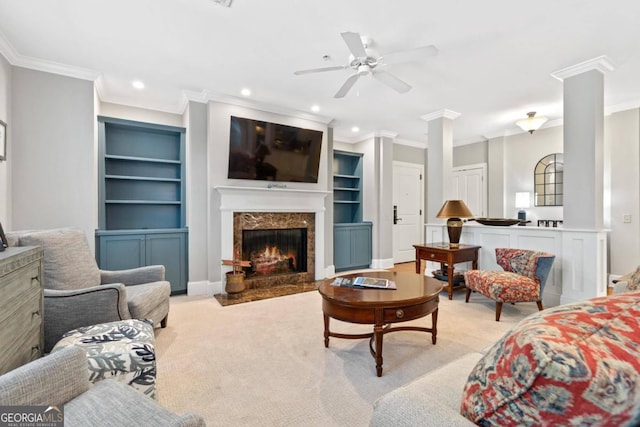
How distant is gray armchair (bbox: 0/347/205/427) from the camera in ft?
2.92

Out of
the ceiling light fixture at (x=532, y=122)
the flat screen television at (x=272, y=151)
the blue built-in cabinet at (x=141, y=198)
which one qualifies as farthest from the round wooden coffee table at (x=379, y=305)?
the ceiling light fixture at (x=532, y=122)

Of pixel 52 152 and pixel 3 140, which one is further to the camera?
pixel 52 152

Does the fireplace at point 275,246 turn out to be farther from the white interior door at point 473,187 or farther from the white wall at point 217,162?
the white interior door at point 473,187

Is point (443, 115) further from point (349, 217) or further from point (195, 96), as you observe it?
point (195, 96)

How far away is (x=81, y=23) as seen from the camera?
8.17ft

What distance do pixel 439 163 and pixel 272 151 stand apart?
8.46 ft

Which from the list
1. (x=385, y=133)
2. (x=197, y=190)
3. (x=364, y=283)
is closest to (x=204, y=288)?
(x=197, y=190)

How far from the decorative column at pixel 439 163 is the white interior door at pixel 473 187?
2000 mm

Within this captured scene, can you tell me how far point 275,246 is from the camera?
4559mm

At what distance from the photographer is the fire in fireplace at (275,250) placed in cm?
433

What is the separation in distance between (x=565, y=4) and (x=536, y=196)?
3930 millimetres

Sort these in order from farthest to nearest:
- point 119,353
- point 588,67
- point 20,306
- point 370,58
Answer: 1. point 588,67
2. point 370,58
3. point 119,353
4. point 20,306

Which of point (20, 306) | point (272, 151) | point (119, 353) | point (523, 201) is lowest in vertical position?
point (119, 353)

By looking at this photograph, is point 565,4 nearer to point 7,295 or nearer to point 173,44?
point 173,44
